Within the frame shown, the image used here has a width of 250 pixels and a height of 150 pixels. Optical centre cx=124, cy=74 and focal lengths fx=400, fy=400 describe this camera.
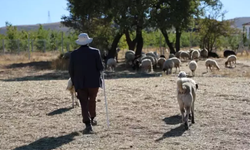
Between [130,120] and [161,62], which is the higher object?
[161,62]

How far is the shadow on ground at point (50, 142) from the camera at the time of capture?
689 centimetres

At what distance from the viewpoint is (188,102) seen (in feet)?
25.4

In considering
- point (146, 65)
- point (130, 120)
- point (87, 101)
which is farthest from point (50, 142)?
point (146, 65)

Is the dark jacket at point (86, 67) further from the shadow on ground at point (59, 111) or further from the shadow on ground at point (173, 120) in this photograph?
the shadow on ground at point (59, 111)

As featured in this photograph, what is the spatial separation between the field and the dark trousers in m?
0.34

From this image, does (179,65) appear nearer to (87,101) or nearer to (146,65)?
(146,65)

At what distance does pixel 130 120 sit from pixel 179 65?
1303 centimetres

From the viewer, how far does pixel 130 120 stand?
8773mm

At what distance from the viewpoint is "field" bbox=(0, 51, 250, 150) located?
275 inches

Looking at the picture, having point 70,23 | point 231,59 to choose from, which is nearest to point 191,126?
point 231,59

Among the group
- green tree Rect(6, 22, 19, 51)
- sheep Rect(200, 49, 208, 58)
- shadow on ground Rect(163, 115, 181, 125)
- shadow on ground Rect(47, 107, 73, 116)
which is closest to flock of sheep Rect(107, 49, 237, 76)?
sheep Rect(200, 49, 208, 58)

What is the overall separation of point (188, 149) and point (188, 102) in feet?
4.81

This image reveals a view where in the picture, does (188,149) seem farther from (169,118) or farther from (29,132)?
(29,132)

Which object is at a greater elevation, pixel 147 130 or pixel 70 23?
pixel 70 23
